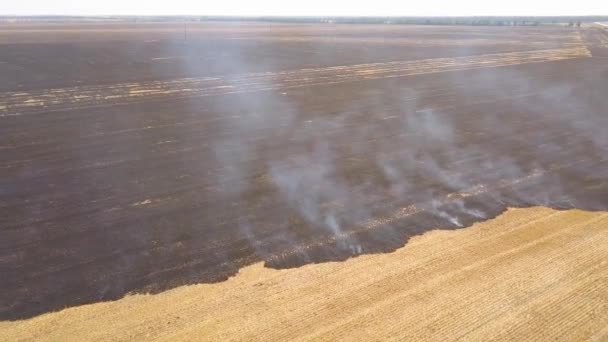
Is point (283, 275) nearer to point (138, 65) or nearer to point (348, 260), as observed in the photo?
point (348, 260)

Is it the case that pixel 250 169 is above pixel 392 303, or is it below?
below

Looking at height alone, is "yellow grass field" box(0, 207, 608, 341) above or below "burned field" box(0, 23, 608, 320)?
above

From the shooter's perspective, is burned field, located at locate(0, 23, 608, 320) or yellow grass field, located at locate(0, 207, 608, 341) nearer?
yellow grass field, located at locate(0, 207, 608, 341)

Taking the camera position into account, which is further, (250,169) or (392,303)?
(250,169)
